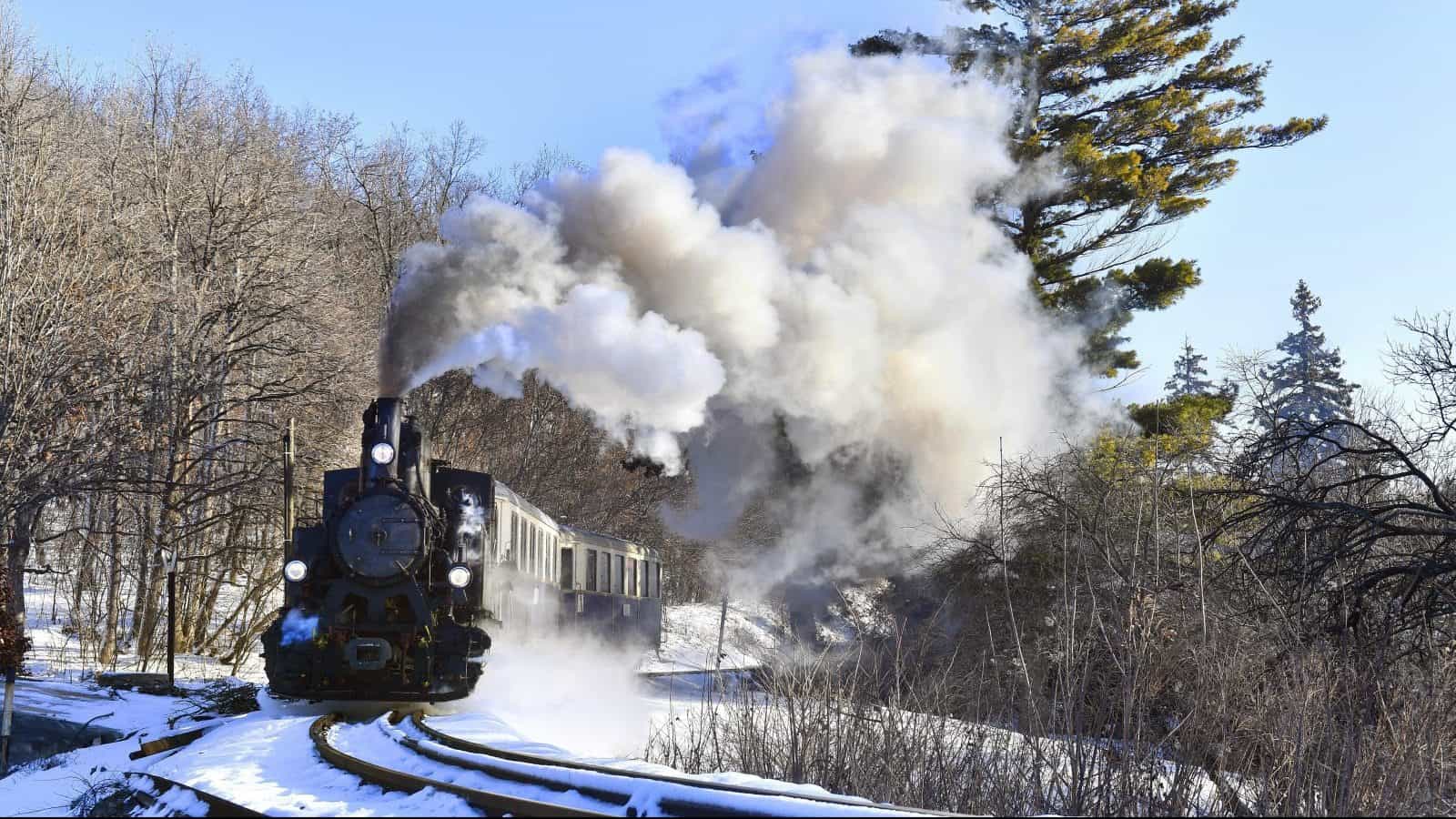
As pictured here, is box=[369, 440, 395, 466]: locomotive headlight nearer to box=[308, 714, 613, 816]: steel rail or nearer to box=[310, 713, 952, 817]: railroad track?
box=[308, 714, 613, 816]: steel rail

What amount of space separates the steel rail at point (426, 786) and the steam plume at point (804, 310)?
24.0 ft

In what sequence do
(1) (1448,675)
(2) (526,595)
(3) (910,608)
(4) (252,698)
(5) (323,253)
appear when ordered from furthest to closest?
1. (5) (323,253)
2. (3) (910,608)
3. (2) (526,595)
4. (4) (252,698)
5. (1) (1448,675)

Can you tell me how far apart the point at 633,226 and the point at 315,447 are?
803cm

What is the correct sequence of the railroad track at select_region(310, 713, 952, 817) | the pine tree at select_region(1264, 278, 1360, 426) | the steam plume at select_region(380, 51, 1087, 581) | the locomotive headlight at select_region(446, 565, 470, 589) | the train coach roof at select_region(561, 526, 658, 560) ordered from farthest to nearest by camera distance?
the pine tree at select_region(1264, 278, 1360, 426) < the train coach roof at select_region(561, 526, 658, 560) < the steam plume at select_region(380, 51, 1087, 581) < the locomotive headlight at select_region(446, 565, 470, 589) < the railroad track at select_region(310, 713, 952, 817)

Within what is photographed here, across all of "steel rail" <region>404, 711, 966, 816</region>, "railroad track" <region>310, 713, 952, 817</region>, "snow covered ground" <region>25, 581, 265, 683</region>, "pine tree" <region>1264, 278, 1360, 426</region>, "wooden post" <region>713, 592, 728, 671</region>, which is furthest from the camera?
"pine tree" <region>1264, 278, 1360, 426</region>

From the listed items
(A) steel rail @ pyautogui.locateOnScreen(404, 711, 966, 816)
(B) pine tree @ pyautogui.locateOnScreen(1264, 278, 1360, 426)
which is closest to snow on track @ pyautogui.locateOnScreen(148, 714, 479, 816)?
(A) steel rail @ pyautogui.locateOnScreen(404, 711, 966, 816)

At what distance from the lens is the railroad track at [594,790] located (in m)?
5.41

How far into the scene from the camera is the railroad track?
17.7 feet

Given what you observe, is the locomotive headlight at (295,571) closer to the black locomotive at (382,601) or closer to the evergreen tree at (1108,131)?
the black locomotive at (382,601)

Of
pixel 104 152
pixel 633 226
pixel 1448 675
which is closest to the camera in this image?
pixel 1448 675

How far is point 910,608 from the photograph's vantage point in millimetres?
19516

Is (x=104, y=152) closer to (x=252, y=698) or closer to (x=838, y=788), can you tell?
(x=252, y=698)

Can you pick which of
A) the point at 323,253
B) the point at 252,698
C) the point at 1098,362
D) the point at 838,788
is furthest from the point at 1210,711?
the point at 323,253

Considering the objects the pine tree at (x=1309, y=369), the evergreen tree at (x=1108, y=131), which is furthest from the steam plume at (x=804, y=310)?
the pine tree at (x=1309, y=369)
